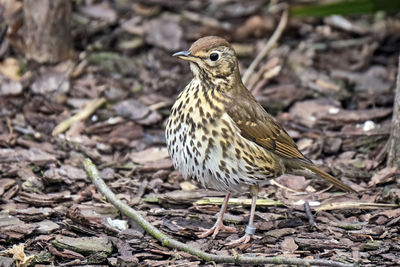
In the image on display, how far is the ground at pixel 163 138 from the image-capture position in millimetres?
5109

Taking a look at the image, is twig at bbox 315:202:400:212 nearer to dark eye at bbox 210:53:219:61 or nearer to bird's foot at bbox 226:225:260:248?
bird's foot at bbox 226:225:260:248

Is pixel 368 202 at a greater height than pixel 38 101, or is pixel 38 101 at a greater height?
pixel 38 101

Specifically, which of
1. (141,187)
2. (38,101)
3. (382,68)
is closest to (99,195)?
(141,187)

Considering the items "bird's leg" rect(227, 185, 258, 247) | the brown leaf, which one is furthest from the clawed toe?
the brown leaf

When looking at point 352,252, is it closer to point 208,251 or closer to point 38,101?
point 208,251

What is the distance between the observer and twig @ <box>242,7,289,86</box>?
7707mm

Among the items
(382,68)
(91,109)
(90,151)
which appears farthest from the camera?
(382,68)

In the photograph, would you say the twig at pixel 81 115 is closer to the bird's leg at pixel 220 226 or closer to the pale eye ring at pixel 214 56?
the bird's leg at pixel 220 226

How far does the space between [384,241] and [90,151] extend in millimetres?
2854

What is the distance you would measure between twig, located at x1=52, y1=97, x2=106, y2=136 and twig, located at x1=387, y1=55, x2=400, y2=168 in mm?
2970

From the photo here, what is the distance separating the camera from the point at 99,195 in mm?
5832

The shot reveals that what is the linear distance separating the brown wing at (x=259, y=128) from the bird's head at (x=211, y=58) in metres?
0.23

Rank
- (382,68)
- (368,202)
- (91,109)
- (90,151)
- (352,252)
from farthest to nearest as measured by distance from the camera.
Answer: (382,68)
(91,109)
(90,151)
(368,202)
(352,252)

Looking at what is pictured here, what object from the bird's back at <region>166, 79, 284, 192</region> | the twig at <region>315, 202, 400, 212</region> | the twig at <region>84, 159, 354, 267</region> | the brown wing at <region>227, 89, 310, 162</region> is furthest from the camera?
the twig at <region>315, 202, 400, 212</region>
